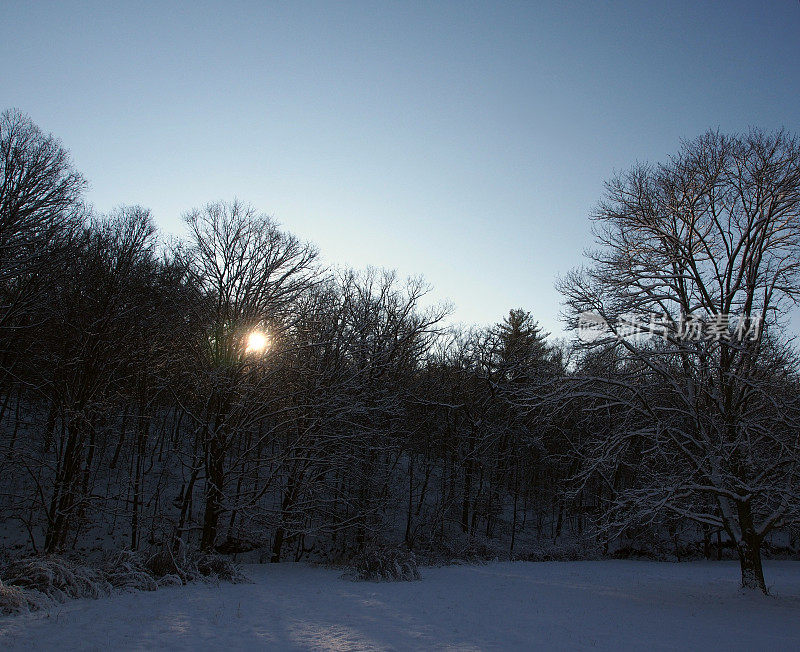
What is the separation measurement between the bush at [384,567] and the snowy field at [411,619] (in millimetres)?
902

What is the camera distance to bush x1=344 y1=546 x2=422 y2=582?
50.4 ft

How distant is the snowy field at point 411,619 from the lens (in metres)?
7.29

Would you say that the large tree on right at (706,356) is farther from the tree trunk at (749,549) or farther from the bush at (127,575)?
the bush at (127,575)

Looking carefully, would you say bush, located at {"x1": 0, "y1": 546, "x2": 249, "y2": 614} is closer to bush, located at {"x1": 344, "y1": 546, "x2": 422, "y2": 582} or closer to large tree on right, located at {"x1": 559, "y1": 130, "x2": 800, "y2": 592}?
bush, located at {"x1": 344, "y1": 546, "x2": 422, "y2": 582}

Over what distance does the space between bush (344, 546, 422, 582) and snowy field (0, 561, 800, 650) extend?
90cm

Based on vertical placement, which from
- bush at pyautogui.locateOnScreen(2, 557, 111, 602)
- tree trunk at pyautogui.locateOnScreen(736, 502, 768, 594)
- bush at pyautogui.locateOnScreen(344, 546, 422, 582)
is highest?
tree trunk at pyautogui.locateOnScreen(736, 502, 768, 594)

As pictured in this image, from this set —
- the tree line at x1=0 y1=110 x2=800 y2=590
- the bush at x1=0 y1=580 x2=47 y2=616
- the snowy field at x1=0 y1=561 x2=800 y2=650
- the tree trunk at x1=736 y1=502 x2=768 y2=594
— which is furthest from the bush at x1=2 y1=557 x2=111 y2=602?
the tree trunk at x1=736 y1=502 x2=768 y2=594

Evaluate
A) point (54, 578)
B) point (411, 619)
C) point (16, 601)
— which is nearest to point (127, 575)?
point (54, 578)

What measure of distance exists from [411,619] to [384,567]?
263 inches

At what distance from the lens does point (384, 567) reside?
15602mm

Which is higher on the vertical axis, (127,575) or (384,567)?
(127,575)

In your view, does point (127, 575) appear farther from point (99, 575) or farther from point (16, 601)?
point (16, 601)

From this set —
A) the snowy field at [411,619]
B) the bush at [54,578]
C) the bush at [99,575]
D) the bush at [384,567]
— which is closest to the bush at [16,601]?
the bush at [99,575]

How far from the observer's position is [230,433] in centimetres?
1691
